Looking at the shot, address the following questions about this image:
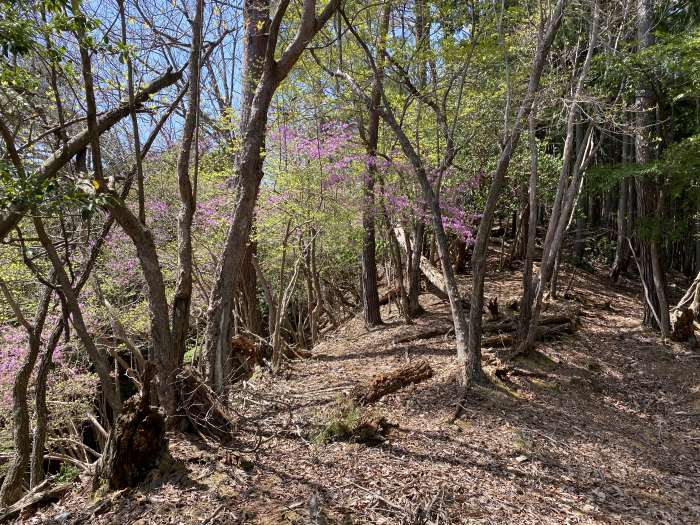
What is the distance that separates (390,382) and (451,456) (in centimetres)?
142

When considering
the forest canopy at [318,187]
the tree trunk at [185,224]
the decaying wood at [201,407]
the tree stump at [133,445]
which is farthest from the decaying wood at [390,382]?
the tree stump at [133,445]

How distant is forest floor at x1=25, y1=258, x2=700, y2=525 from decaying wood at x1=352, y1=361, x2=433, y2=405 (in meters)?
0.10

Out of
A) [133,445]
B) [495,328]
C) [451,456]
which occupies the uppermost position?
[133,445]

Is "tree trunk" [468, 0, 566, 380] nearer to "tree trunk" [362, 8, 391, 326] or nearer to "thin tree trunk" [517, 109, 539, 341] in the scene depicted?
"thin tree trunk" [517, 109, 539, 341]

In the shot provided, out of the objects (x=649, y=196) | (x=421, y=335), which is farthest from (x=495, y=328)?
(x=649, y=196)

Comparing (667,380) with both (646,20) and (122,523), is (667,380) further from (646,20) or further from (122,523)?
(122,523)

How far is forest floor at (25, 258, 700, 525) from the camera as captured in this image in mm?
3252

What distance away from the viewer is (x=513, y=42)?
874 cm

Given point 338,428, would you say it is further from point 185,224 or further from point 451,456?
point 185,224

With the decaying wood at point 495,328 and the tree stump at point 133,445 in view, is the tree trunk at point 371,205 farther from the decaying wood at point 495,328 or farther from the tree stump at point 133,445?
the tree stump at point 133,445

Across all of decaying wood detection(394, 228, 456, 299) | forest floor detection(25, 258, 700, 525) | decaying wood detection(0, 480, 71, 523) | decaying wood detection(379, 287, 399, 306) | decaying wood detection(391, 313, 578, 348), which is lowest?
forest floor detection(25, 258, 700, 525)

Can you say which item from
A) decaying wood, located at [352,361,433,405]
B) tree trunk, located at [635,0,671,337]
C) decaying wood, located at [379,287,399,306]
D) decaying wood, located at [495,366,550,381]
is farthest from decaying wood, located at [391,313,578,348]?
decaying wood, located at [379,287,399,306]

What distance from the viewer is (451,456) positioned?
13.6 ft

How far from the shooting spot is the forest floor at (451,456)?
10.7 feet
